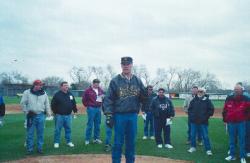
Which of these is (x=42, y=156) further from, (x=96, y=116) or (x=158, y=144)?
(x=158, y=144)

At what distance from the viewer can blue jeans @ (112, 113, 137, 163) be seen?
260 inches

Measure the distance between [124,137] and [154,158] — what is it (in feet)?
8.51

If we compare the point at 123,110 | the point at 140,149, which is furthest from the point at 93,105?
the point at 123,110

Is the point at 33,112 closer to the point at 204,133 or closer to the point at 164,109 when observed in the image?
the point at 164,109

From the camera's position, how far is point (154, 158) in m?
9.08

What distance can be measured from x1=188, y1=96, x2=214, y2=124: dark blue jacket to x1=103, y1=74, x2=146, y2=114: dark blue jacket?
153 inches

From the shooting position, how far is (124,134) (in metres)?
6.70

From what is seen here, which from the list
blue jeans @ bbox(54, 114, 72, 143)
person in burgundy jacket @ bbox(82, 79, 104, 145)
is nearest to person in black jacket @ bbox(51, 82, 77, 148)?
blue jeans @ bbox(54, 114, 72, 143)

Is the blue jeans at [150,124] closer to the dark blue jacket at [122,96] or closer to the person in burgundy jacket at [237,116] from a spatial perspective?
the person in burgundy jacket at [237,116]

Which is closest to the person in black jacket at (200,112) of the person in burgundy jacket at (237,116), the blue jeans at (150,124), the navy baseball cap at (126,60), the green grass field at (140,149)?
the green grass field at (140,149)

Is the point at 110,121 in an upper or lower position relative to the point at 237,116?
upper

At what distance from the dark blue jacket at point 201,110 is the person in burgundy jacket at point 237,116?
962 mm

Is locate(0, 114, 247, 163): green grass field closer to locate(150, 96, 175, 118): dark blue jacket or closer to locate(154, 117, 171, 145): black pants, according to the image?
locate(154, 117, 171, 145): black pants

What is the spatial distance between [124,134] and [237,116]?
3739mm
